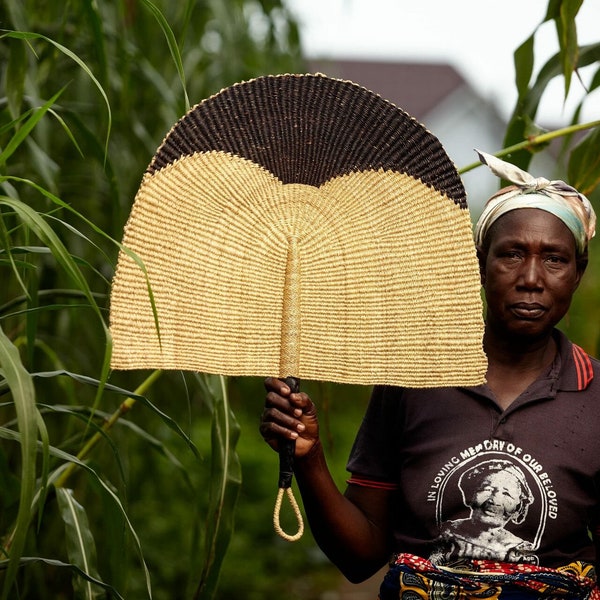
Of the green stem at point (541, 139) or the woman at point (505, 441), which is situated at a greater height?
the green stem at point (541, 139)

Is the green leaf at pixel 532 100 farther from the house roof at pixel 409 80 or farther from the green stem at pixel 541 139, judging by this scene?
the house roof at pixel 409 80

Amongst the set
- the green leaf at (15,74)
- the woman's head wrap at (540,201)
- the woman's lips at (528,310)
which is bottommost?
the woman's lips at (528,310)

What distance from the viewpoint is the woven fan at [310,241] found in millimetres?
1390

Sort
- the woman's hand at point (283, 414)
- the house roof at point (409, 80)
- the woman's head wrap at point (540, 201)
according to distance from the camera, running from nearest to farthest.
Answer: the woman's hand at point (283, 414), the woman's head wrap at point (540, 201), the house roof at point (409, 80)

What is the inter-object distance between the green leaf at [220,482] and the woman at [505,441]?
25 centimetres

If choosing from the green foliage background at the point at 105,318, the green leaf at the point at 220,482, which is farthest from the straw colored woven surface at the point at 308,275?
the green leaf at the point at 220,482

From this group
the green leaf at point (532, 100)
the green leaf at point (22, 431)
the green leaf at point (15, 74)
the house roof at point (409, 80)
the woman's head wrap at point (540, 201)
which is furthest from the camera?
the house roof at point (409, 80)

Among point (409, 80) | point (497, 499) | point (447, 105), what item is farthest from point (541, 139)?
point (409, 80)

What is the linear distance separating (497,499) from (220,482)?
50 cm

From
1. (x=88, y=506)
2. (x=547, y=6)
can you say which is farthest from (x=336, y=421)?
(x=547, y=6)

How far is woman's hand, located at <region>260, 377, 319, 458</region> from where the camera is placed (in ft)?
4.45

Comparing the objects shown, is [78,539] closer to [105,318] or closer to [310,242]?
[310,242]

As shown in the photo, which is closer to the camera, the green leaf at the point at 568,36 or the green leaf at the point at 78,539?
the green leaf at the point at 78,539

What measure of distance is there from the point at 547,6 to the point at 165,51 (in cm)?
146
